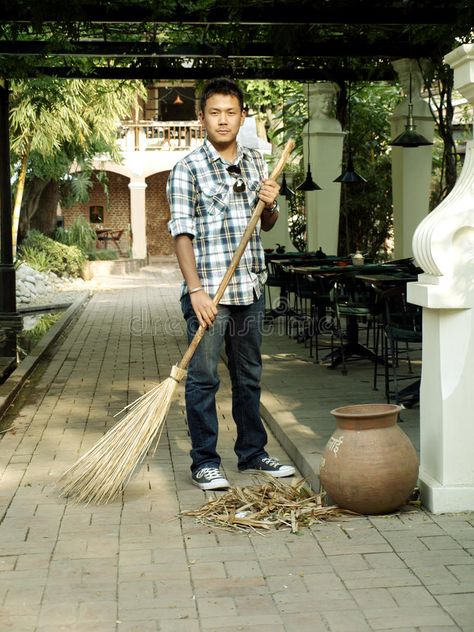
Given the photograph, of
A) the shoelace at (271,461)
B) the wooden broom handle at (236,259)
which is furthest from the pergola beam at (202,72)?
the shoelace at (271,461)

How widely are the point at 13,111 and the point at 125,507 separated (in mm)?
16175

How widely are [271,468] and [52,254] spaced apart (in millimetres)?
20711

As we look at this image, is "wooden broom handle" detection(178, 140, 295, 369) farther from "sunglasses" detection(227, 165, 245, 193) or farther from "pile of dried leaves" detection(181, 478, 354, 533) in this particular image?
"pile of dried leaves" detection(181, 478, 354, 533)

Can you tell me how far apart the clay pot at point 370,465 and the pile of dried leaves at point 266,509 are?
0.14 m

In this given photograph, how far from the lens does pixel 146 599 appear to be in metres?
3.92

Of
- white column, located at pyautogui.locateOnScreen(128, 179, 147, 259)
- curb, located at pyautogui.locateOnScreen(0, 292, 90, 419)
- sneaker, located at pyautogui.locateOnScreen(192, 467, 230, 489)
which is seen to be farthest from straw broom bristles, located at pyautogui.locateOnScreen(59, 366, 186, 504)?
white column, located at pyautogui.locateOnScreen(128, 179, 147, 259)

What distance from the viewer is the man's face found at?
534 cm

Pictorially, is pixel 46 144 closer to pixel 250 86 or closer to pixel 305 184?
pixel 250 86

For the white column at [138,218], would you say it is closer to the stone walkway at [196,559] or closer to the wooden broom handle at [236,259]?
the stone walkway at [196,559]

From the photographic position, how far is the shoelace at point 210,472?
5.48 metres

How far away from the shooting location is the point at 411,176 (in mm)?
13492

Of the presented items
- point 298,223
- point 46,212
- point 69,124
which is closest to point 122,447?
point 298,223

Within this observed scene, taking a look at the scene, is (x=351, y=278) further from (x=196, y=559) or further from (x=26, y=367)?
(x=196, y=559)

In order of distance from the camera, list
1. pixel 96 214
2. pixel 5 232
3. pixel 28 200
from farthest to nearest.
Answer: pixel 96 214 → pixel 28 200 → pixel 5 232
